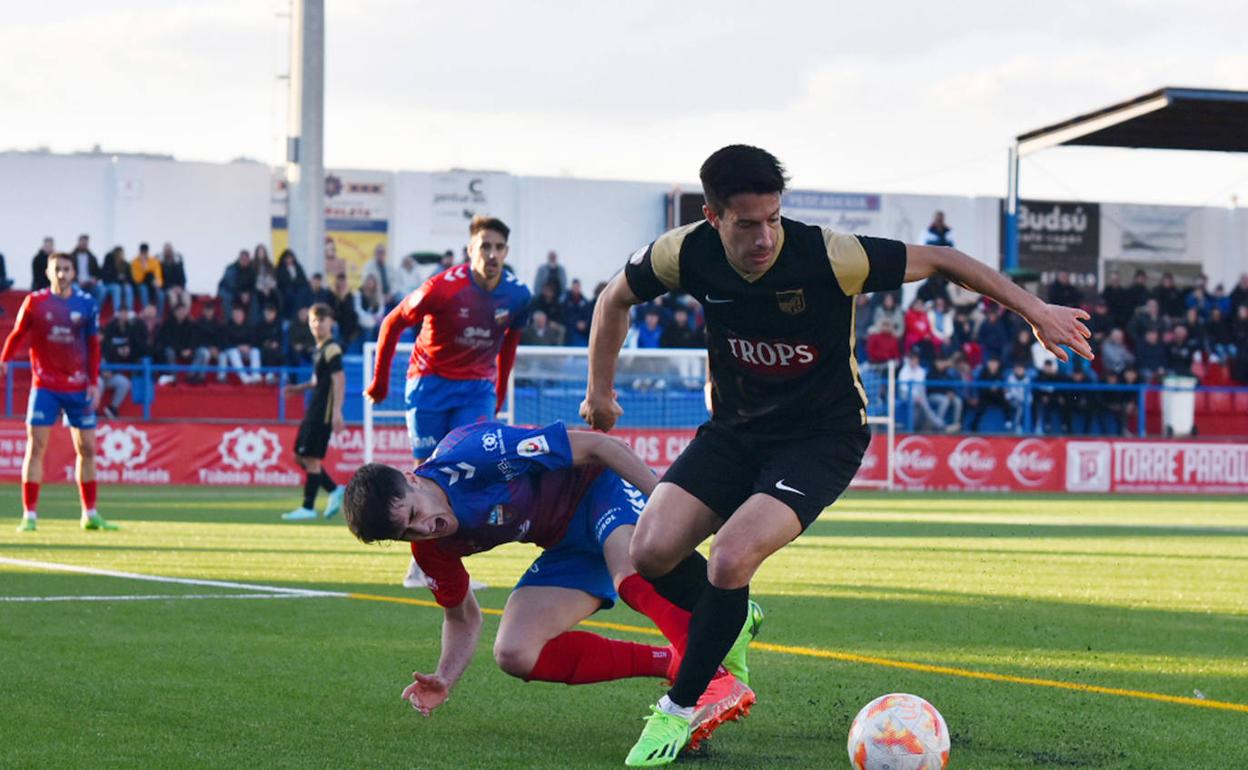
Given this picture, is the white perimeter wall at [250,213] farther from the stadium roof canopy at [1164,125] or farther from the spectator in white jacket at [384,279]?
the stadium roof canopy at [1164,125]

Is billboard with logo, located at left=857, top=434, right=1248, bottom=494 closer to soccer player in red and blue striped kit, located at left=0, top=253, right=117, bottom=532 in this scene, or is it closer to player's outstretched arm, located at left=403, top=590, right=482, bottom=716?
soccer player in red and blue striped kit, located at left=0, top=253, right=117, bottom=532

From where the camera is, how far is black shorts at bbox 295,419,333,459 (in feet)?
59.9

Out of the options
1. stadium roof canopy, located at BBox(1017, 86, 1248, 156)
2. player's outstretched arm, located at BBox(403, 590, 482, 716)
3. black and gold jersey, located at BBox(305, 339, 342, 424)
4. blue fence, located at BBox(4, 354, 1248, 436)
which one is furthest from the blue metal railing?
player's outstretched arm, located at BBox(403, 590, 482, 716)

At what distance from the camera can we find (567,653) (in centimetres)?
630

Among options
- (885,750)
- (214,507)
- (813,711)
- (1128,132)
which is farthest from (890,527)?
(1128,132)

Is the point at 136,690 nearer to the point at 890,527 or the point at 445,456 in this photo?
the point at 445,456

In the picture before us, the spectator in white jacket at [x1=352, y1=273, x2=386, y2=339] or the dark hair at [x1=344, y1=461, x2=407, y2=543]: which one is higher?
the spectator in white jacket at [x1=352, y1=273, x2=386, y2=339]

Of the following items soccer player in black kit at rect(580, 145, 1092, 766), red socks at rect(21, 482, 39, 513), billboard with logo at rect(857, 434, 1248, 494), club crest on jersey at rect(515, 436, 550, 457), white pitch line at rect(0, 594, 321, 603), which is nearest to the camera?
soccer player in black kit at rect(580, 145, 1092, 766)

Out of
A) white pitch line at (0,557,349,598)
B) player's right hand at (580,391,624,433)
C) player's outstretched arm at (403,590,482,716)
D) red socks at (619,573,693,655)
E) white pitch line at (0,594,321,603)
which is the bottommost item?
white pitch line at (0,557,349,598)

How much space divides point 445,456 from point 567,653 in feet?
2.73

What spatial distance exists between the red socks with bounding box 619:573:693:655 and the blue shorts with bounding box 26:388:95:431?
1071cm

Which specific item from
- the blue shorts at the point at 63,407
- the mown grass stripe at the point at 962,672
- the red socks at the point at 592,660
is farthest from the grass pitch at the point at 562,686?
the blue shorts at the point at 63,407

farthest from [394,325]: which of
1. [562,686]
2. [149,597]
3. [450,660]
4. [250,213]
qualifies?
[250,213]

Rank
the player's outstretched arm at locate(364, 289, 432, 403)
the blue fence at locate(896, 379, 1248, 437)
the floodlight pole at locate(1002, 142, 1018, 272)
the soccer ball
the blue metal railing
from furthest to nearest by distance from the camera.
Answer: the floodlight pole at locate(1002, 142, 1018, 272)
the blue fence at locate(896, 379, 1248, 437)
the blue metal railing
the player's outstretched arm at locate(364, 289, 432, 403)
the soccer ball
